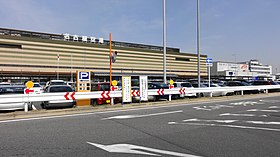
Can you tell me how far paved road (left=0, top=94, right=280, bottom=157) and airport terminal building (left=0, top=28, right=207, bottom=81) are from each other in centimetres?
7711

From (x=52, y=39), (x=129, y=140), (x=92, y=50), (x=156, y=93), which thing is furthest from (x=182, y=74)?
(x=129, y=140)

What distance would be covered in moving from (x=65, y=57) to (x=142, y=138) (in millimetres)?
92033

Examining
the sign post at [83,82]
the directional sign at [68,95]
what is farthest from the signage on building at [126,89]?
the directional sign at [68,95]

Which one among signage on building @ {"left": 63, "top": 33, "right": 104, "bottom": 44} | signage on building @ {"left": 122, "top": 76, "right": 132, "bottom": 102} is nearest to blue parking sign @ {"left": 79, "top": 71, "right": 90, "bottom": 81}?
signage on building @ {"left": 122, "top": 76, "right": 132, "bottom": 102}

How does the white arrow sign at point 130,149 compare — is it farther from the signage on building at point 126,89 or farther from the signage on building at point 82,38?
the signage on building at point 82,38

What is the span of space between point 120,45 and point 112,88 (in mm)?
101482

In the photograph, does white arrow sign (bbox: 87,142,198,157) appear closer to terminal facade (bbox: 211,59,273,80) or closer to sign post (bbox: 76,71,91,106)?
sign post (bbox: 76,71,91,106)

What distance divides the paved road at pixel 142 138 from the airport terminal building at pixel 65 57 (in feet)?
253

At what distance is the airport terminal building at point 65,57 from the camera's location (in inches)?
3194

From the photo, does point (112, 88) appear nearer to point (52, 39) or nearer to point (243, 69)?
point (52, 39)

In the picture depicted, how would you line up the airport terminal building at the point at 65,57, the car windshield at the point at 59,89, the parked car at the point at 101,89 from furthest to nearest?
the airport terminal building at the point at 65,57
the parked car at the point at 101,89
the car windshield at the point at 59,89

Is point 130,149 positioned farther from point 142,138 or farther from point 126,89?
point 126,89

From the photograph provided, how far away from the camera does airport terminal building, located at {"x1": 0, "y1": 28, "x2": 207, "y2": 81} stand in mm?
81125

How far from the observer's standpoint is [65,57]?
93062 mm
